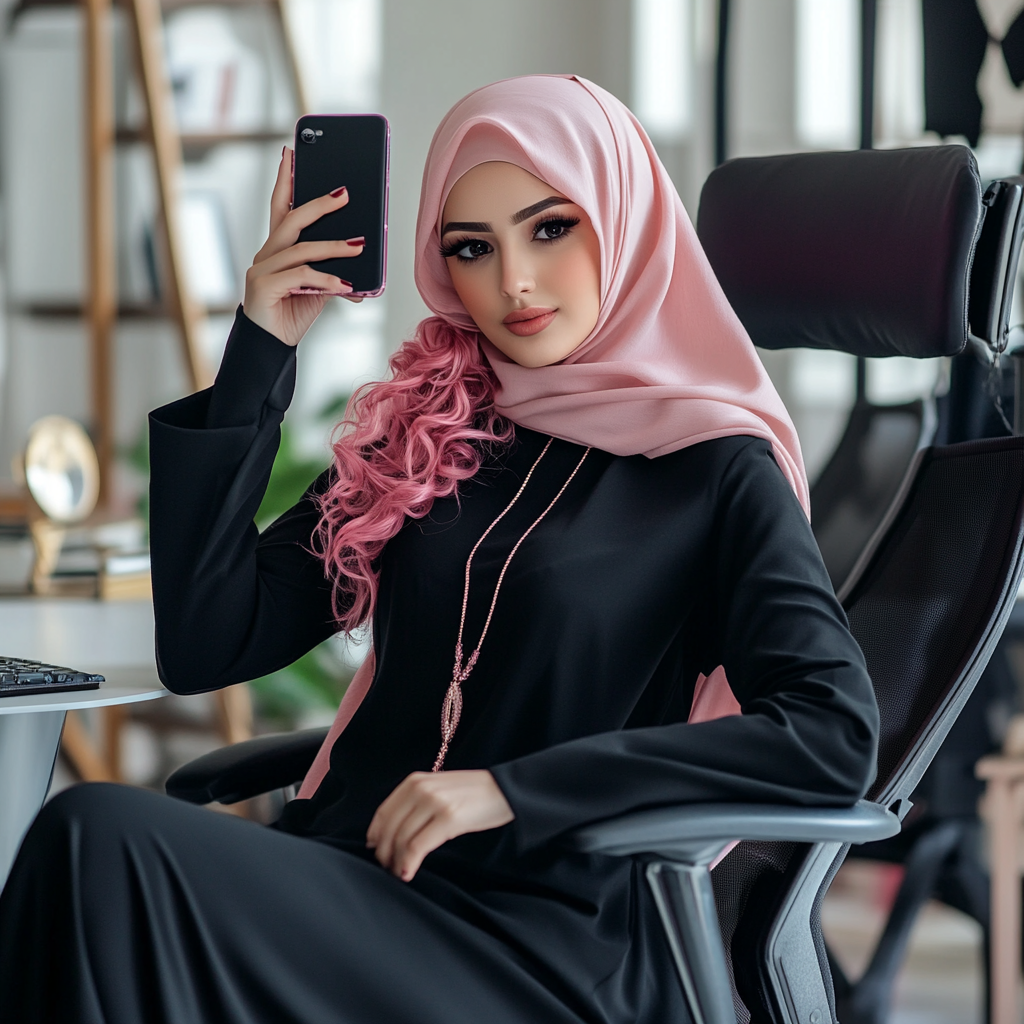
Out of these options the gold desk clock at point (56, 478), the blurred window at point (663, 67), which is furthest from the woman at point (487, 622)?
the blurred window at point (663, 67)

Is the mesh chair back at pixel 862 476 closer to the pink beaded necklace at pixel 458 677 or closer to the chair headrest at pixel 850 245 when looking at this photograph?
the chair headrest at pixel 850 245

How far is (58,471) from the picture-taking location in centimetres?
254

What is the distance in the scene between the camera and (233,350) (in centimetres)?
115

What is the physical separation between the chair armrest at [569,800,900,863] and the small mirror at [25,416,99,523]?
189 centimetres

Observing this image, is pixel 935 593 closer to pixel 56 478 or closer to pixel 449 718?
pixel 449 718

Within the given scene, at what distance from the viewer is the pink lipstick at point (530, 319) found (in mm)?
1181

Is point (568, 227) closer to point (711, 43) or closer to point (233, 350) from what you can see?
point (233, 350)

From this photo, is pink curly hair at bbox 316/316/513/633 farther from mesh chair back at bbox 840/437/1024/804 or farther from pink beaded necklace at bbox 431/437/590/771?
mesh chair back at bbox 840/437/1024/804

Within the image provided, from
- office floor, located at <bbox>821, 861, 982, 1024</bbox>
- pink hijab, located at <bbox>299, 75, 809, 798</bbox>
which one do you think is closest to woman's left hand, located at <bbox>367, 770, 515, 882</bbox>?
pink hijab, located at <bbox>299, 75, 809, 798</bbox>

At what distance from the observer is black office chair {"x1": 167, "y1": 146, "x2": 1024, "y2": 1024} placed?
1104mm

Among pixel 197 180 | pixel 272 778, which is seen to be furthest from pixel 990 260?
pixel 197 180

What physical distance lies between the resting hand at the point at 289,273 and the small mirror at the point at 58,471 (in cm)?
147

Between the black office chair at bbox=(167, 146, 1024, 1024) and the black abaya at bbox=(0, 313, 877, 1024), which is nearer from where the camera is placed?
the black abaya at bbox=(0, 313, 877, 1024)

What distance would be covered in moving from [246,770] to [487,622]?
1.05 ft
